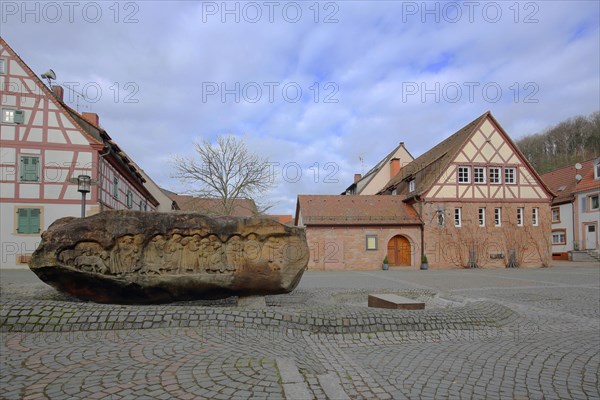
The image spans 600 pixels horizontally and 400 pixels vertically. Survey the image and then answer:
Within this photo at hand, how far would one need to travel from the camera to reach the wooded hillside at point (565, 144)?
52.1m

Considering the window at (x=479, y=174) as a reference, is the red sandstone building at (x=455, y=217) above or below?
below

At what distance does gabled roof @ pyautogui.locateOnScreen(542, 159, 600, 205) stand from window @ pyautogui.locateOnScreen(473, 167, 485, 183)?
1067 centimetres

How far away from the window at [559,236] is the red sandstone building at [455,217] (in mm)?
11048

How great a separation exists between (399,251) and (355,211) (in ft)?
12.1


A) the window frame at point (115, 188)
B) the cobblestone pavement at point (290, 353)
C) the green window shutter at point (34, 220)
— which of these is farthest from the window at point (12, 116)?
the cobblestone pavement at point (290, 353)

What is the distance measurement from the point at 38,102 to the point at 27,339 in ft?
63.7

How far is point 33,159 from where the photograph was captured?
20.6m

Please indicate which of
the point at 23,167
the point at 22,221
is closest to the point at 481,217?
the point at 22,221

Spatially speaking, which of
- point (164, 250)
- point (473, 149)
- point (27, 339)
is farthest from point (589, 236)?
point (27, 339)

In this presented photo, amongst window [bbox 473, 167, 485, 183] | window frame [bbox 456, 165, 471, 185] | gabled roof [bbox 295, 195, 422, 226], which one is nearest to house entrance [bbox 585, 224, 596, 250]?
window [bbox 473, 167, 485, 183]

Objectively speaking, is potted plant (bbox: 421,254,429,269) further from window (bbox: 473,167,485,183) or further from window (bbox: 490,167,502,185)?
window (bbox: 490,167,502,185)

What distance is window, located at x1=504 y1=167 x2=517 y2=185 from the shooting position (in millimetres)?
27172

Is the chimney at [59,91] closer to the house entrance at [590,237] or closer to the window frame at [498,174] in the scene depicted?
the window frame at [498,174]

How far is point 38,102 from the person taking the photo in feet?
68.0
